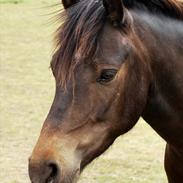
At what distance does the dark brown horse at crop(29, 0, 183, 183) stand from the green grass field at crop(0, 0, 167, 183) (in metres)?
0.50

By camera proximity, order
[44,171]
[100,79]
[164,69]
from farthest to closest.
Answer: [164,69], [100,79], [44,171]

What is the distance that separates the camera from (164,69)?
283 cm

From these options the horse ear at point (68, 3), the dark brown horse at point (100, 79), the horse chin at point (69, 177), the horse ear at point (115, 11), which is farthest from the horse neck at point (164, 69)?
the horse chin at point (69, 177)

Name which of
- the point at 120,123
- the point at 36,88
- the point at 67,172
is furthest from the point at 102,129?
the point at 36,88

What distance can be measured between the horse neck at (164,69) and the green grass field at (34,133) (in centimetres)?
63

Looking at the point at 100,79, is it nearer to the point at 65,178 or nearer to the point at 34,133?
the point at 65,178

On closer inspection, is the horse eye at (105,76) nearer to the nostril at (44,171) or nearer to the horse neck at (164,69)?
the horse neck at (164,69)

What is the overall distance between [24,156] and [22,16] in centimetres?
1177

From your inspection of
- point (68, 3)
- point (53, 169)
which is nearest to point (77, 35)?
point (68, 3)

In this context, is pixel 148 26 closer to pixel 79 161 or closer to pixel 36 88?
pixel 79 161

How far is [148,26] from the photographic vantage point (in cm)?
280

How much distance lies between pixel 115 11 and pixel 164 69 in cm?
43

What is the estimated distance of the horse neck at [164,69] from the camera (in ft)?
9.14

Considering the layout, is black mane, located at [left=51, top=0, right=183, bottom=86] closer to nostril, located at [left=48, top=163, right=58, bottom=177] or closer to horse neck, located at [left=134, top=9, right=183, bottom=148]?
horse neck, located at [left=134, top=9, right=183, bottom=148]
